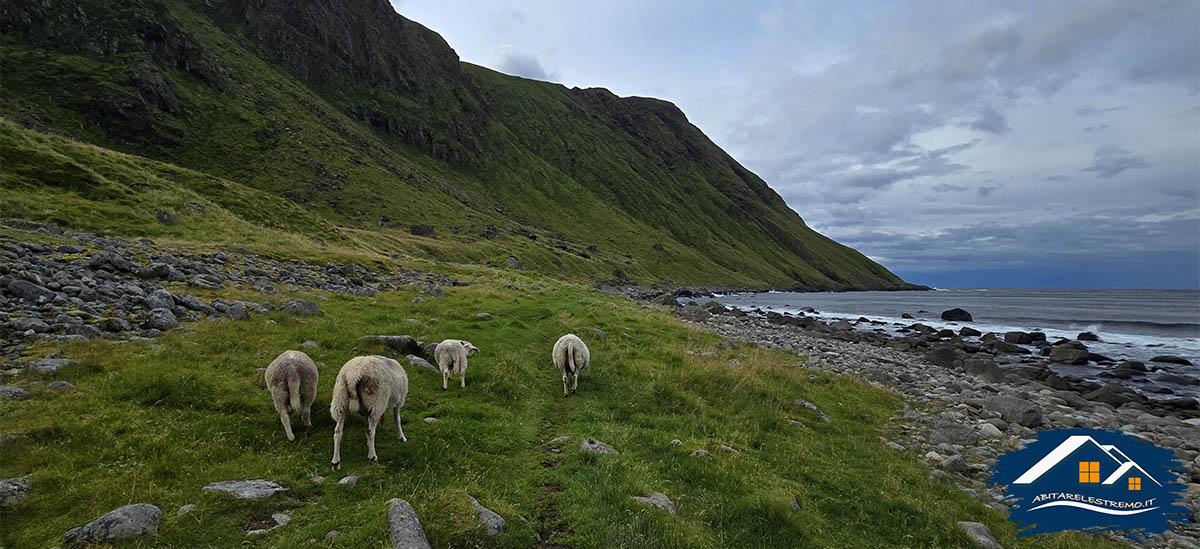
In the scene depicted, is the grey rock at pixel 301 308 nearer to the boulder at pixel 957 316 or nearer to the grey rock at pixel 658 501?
the grey rock at pixel 658 501

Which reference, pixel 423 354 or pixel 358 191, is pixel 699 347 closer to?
pixel 423 354

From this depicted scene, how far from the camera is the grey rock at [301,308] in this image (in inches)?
675

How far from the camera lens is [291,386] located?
8992 mm

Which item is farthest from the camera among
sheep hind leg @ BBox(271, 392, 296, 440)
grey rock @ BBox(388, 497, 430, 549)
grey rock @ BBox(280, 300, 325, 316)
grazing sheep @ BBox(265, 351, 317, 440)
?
grey rock @ BBox(280, 300, 325, 316)

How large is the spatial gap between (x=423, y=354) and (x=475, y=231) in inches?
3817

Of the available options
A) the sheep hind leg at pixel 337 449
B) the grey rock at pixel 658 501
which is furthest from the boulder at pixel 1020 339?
the sheep hind leg at pixel 337 449

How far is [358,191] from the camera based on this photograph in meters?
101

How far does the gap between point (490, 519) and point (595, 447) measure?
3.69 metres

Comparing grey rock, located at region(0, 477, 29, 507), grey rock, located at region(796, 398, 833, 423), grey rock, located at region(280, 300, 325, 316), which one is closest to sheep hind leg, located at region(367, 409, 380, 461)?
grey rock, located at region(0, 477, 29, 507)

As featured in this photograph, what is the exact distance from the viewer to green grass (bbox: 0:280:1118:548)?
6.42 meters

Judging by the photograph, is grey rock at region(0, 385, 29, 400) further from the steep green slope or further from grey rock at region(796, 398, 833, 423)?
the steep green slope

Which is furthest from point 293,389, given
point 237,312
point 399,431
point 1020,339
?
point 1020,339

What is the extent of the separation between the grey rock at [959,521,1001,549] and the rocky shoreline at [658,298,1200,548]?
255 centimetres

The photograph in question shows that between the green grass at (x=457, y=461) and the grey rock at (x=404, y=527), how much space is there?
174 millimetres
